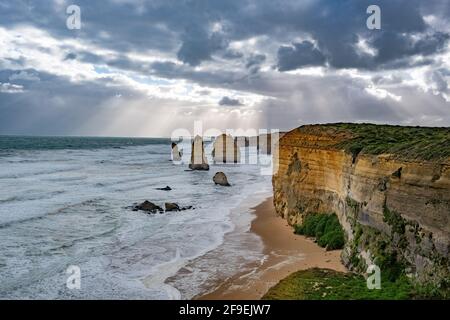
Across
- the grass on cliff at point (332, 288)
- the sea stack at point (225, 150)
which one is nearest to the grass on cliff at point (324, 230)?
the grass on cliff at point (332, 288)

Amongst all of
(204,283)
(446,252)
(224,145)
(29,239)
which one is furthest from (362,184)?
(224,145)

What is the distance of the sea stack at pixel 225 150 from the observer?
85688mm

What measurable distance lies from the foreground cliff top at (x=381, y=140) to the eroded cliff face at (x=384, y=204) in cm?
16

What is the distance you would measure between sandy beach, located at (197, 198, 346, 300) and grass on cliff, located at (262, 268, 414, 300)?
0.82 meters

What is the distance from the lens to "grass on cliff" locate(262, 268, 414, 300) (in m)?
11.6

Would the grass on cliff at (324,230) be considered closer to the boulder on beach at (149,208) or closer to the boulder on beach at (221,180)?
Answer: the boulder on beach at (149,208)

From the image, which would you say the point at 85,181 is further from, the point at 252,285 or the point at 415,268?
the point at 415,268

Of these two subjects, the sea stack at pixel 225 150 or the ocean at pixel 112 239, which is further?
the sea stack at pixel 225 150

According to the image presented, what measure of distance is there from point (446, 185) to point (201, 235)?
574 inches

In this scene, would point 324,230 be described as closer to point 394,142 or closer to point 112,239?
point 394,142

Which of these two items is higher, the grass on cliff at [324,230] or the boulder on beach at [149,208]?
the grass on cliff at [324,230]
